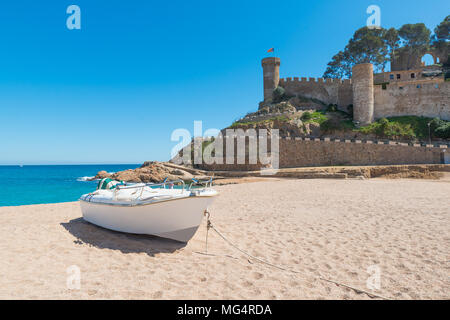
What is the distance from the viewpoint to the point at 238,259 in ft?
16.8

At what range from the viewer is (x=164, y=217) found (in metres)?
5.59

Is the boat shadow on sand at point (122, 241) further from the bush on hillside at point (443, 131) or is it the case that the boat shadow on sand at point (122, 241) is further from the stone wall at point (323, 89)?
the stone wall at point (323, 89)

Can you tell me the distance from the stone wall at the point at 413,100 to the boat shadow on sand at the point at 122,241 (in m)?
34.0

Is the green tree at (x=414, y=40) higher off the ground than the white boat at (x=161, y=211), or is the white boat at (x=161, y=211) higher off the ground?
the green tree at (x=414, y=40)

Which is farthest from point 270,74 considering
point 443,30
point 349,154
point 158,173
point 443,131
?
point 443,30

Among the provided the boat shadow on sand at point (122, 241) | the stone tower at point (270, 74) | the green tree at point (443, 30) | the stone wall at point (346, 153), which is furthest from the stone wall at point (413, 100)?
the boat shadow on sand at point (122, 241)

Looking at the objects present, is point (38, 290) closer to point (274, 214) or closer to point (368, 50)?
point (274, 214)

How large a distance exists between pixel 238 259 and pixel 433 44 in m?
57.9

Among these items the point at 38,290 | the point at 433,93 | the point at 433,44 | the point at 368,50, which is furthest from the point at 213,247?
the point at 433,44

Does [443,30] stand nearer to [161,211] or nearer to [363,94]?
[363,94]

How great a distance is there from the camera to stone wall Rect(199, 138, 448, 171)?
2117 centimetres

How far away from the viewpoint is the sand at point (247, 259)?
147 inches

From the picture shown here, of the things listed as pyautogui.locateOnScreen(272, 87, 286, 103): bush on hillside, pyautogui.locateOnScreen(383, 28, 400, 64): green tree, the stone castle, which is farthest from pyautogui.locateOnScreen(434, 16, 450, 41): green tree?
pyautogui.locateOnScreen(272, 87, 286, 103): bush on hillside

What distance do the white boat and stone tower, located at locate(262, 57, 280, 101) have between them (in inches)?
1514
